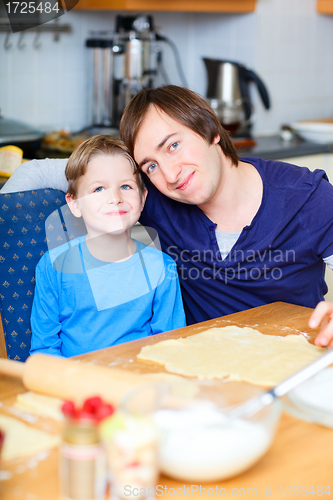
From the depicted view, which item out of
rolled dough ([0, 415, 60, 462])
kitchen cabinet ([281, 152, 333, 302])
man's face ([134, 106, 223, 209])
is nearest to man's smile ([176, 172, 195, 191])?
man's face ([134, 106, 223, 209])

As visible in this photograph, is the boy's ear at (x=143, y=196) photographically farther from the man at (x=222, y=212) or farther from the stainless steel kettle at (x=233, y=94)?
the stainless steel kettle at (x=233, y=94)

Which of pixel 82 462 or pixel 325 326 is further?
pixel 325 326

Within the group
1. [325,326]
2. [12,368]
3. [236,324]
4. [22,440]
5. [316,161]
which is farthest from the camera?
[316,161]

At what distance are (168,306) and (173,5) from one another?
1.87m

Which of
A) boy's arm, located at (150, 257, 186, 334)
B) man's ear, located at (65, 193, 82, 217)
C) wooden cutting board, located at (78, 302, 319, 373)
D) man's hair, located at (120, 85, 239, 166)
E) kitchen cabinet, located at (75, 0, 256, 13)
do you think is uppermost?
kitchen cabinet, located at (75, 0, 256, 13)

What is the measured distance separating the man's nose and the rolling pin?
654 millimetres

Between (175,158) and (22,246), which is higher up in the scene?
(175,158)

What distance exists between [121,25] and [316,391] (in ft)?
7.72

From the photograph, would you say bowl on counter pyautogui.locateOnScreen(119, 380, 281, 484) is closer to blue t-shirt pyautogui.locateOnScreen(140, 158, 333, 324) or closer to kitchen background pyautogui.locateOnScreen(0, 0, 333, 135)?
blue t-shirt pyautogui.locateOnScreen(140, 158, 333, 324)

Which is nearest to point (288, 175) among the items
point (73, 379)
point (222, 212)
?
point (222, 212)

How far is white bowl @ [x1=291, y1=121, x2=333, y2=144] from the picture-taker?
2955 millimetres

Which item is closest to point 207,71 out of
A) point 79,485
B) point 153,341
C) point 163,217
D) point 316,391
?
point 163,217

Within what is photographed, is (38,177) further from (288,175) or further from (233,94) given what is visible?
(233,94)

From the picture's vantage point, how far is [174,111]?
1448mm
